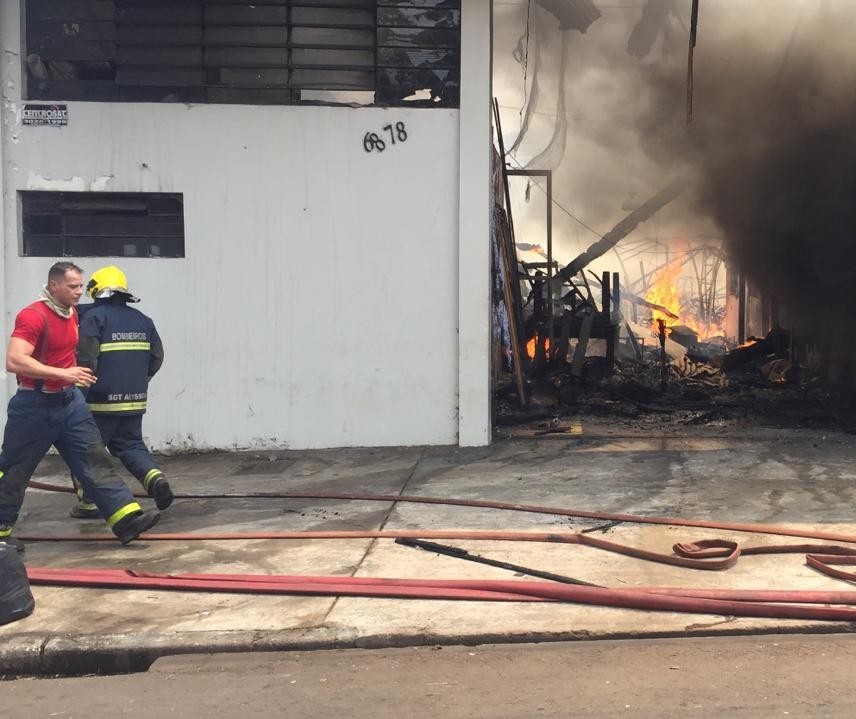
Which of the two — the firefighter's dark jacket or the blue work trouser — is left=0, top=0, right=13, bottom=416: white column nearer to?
the firefighter's dark jacket

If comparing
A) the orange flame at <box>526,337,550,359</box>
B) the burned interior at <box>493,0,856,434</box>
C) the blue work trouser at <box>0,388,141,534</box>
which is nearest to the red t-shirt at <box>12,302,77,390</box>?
the blue work trouser at <box>0,388,141,534</box>

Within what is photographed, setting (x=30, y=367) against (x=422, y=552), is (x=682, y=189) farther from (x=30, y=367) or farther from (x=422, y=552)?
(x=30, y=367)

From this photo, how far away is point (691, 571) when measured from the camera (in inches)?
158

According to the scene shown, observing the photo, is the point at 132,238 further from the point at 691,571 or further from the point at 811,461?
the point at 811,461

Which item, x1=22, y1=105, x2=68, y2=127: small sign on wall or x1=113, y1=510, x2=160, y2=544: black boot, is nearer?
x1=113, y1=510, x2=160, y2=544: black boot

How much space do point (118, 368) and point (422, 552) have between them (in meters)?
2.33

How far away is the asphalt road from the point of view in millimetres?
2799

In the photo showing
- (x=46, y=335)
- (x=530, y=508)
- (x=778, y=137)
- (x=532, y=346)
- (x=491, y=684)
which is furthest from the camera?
(x=778, y=137)

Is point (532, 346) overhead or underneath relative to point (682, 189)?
underneath

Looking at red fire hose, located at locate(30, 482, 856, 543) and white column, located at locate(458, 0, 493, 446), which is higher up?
white column, located at locate(458, 0, 493, 446)

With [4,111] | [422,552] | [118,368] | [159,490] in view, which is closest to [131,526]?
[159,490]

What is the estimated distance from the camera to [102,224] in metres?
7.36

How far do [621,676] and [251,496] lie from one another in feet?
11.4

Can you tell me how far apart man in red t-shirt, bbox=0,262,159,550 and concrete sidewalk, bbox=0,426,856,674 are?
0.31 m
